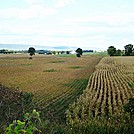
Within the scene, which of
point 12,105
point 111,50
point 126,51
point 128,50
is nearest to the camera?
point 12,105

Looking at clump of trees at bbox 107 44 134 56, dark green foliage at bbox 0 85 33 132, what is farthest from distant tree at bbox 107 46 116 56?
dark green foliage at bbox 0 85 33 132

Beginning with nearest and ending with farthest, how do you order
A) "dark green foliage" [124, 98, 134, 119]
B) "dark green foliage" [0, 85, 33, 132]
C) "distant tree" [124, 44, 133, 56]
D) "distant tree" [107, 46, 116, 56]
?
"dark green foliage" [0, 85, 33, 132]
"dark green foliage" [124, 98, 134, 119]
"distant tree" [124, 44, 133, 56]
"distant tree" [107, 46, 116, 56]

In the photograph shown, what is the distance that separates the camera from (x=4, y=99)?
1464 cm

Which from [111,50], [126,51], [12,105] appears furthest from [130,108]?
[111,50]

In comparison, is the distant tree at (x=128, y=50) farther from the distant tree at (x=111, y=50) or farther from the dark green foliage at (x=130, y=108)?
the dark green foliage at (x=130, y=108)

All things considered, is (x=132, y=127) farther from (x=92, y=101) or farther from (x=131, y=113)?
(x=92, y=101)

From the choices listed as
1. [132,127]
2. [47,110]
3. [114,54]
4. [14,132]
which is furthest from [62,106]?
[114,54]

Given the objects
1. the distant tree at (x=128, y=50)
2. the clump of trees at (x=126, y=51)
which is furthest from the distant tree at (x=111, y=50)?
the distant tree at (x=128, y=50)

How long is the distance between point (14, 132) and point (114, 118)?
9.58 metres

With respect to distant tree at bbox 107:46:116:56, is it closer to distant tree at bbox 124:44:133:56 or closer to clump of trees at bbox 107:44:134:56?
clump of trees at bbox 107:44:134:56

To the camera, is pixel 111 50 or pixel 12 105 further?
pixel 111 50

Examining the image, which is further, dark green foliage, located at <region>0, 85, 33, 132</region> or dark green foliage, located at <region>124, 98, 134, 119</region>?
dark green foliage, located at <region>124, 98, 134, 119</region>

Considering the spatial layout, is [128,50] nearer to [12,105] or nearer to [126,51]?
[126,51]

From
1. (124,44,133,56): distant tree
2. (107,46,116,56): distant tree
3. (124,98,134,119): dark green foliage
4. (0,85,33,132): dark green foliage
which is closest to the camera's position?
(0,85,33,132): dark green foliage
